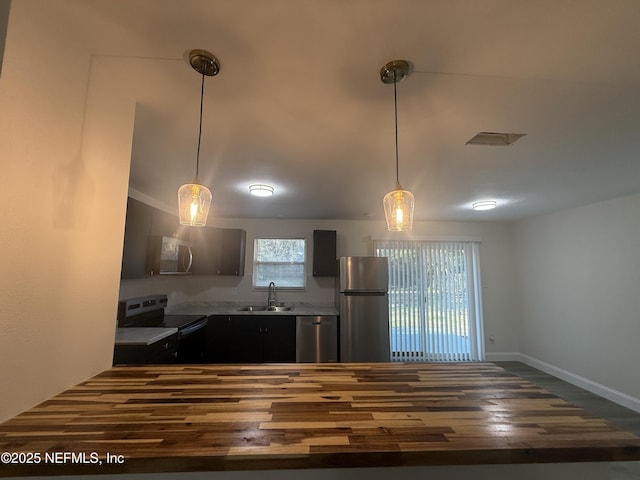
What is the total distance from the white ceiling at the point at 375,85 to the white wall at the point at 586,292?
0.98 meters

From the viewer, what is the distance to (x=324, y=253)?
4.21m

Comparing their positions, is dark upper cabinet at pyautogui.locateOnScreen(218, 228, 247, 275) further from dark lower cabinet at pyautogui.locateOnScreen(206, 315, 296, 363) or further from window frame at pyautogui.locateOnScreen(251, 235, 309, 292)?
dark lower cabinet at pyautogui.locateOnScreen(206, 315, 296, 363)

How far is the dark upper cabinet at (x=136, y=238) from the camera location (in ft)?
7.47

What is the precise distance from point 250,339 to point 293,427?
2.94 m

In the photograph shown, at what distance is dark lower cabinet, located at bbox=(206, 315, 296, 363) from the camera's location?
3.49 m

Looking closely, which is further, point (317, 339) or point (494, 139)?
point (317, 339)

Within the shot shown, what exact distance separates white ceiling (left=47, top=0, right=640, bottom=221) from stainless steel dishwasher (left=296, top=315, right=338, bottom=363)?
6.82 ft

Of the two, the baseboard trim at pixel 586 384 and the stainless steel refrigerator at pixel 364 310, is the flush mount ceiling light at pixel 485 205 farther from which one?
the baseboard trim at pixel 586 384

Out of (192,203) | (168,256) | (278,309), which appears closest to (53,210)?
(192,203)

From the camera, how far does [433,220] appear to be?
4520mm

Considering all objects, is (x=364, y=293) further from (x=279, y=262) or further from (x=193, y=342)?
(x=193, y=342)

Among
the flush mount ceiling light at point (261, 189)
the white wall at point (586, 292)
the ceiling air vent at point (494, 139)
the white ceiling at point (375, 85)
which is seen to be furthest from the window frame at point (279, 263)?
the white wall at point (586, 292)

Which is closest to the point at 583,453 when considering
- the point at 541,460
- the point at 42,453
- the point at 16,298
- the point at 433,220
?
the point at 541,460

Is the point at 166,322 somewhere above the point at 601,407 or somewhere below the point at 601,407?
above
